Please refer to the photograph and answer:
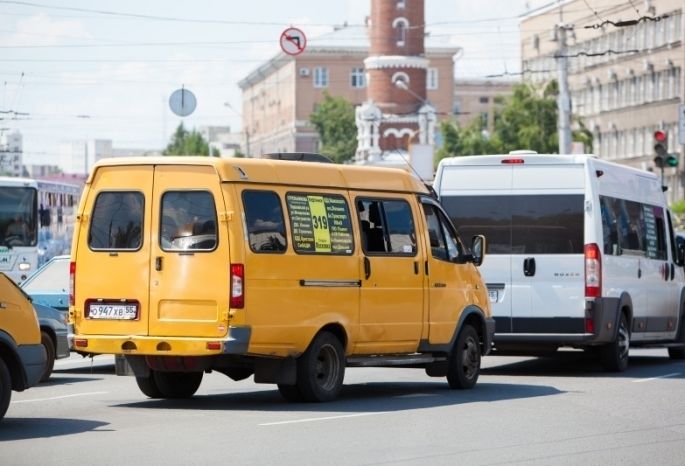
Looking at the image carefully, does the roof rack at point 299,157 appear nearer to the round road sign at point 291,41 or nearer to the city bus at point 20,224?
the city bus at point 20,224

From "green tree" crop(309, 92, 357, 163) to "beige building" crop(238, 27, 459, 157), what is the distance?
1296 cm

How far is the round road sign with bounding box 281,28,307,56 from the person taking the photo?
48.7 m

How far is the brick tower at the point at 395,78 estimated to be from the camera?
129 metres

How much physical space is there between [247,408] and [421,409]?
164 centimetres

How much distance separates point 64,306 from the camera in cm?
2397

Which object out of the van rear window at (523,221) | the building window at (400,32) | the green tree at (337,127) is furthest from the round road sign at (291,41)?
the green tree at (337,127)

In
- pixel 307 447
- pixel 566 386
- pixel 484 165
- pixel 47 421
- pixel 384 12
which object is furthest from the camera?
pixel 384 12

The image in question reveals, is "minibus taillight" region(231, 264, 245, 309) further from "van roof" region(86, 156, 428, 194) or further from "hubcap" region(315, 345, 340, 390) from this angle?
"hubcap" region(315, 345, 340, 390)

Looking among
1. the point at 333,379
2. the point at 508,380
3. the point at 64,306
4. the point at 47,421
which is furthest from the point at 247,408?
the point at 64,306

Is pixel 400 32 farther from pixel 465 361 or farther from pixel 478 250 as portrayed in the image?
pixel 465 361

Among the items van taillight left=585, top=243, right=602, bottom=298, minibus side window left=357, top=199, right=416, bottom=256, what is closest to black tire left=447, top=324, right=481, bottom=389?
minibus side window left=357, top=199, right=416, bottom=256

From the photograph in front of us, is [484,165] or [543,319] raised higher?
[484,165]

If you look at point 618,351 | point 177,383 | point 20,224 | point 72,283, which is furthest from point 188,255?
point 20,224

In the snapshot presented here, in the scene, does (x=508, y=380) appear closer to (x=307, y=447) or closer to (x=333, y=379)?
(x=333, y=379)
